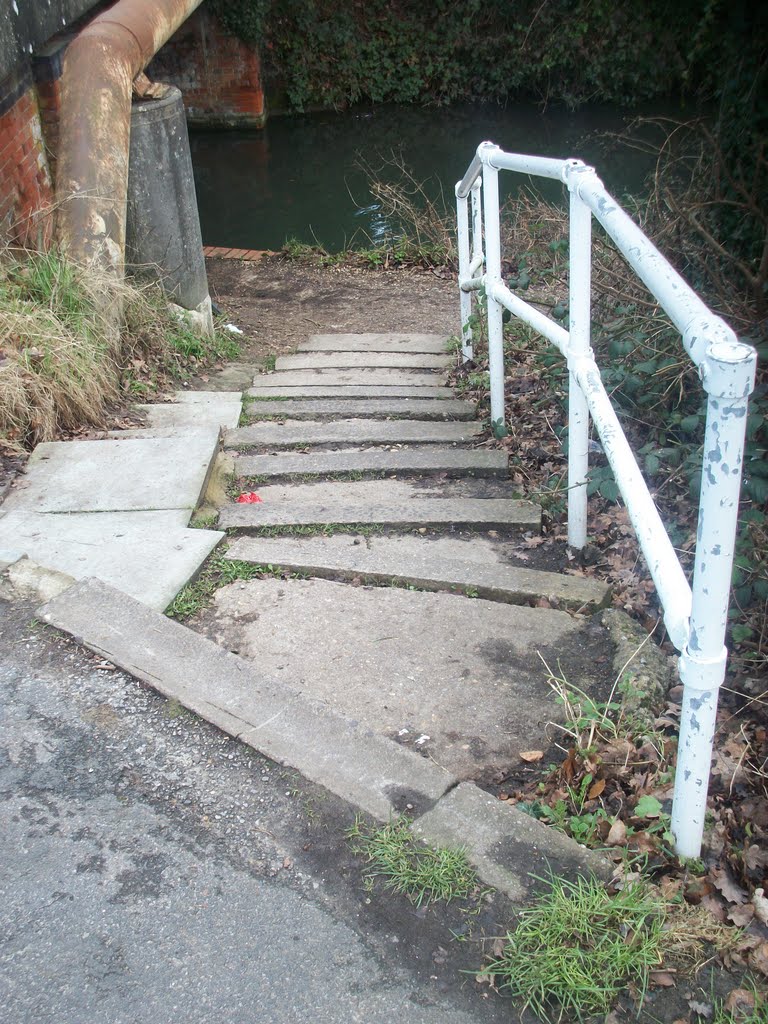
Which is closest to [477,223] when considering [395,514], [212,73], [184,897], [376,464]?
[376,464]

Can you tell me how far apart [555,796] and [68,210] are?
A: 15.7 feet

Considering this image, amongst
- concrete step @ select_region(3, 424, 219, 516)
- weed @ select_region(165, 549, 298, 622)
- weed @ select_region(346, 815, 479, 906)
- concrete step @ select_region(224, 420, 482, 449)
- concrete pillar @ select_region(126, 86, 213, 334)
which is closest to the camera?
weed @ select_region(346, 815, 479, 906)

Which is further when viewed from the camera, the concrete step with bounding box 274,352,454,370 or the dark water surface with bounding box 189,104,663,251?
the dark water surface with bounding box 189,104,663,251

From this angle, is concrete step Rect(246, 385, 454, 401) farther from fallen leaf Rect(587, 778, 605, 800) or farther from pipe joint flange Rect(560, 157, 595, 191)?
fallen leaf Rect(587, 778, 605, 800)

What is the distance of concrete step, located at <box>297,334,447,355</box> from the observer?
7.32 metres

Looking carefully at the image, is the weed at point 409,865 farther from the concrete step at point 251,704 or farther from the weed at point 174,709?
the weed at point 174,709

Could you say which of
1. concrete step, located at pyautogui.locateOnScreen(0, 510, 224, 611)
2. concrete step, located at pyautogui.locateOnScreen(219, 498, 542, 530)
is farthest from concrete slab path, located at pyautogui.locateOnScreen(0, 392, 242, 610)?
concrete step, located at pyautogui.locateOnScreen(219, 498, 542, 530)

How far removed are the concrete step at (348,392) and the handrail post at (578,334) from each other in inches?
97.4

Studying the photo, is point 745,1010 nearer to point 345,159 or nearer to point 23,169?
point 23,169

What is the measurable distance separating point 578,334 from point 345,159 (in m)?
15.0

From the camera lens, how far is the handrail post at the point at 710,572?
1.42m

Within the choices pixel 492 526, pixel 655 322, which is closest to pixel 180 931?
pixel 492 526

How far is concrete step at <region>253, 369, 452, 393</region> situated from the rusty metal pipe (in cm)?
125

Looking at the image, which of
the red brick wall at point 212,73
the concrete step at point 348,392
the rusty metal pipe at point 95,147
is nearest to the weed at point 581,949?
the concrete step at point 348,392
